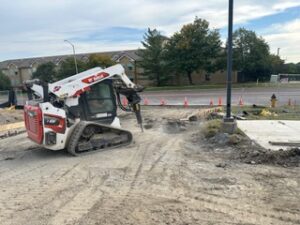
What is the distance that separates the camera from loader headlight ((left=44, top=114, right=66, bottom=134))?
30.5 feet

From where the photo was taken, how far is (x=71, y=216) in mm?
5488

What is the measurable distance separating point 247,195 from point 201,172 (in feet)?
5.30

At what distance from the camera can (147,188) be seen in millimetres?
6715

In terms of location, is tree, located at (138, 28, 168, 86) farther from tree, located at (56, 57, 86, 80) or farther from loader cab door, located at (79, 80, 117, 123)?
loader cab door, located at (79, 80, 117, 123)

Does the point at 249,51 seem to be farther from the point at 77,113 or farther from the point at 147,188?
the point at 147,188

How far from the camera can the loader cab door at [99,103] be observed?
1028 cm

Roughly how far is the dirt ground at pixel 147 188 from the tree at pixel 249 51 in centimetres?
4439

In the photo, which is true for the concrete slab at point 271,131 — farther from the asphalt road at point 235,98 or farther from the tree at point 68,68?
the tree at point 68,68

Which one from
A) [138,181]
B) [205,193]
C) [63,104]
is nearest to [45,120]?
[63,104]

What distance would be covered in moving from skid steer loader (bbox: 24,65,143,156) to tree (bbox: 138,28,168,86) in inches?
1683

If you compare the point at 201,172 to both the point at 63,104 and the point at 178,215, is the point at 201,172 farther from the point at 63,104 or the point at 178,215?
the point at 63,104

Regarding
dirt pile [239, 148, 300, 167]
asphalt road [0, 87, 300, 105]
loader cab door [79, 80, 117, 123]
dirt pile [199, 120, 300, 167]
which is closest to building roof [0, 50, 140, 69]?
asphalt road [0, 87, 300, 105]

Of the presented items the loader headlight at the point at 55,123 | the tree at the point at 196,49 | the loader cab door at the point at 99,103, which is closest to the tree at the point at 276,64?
the tree at the point at 196,49

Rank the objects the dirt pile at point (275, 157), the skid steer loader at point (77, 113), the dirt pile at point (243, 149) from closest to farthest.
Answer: the dirt pile at point (275, 157) → the dirt pile at point (243, 149) → the skid steer loader at point (77, 113)
